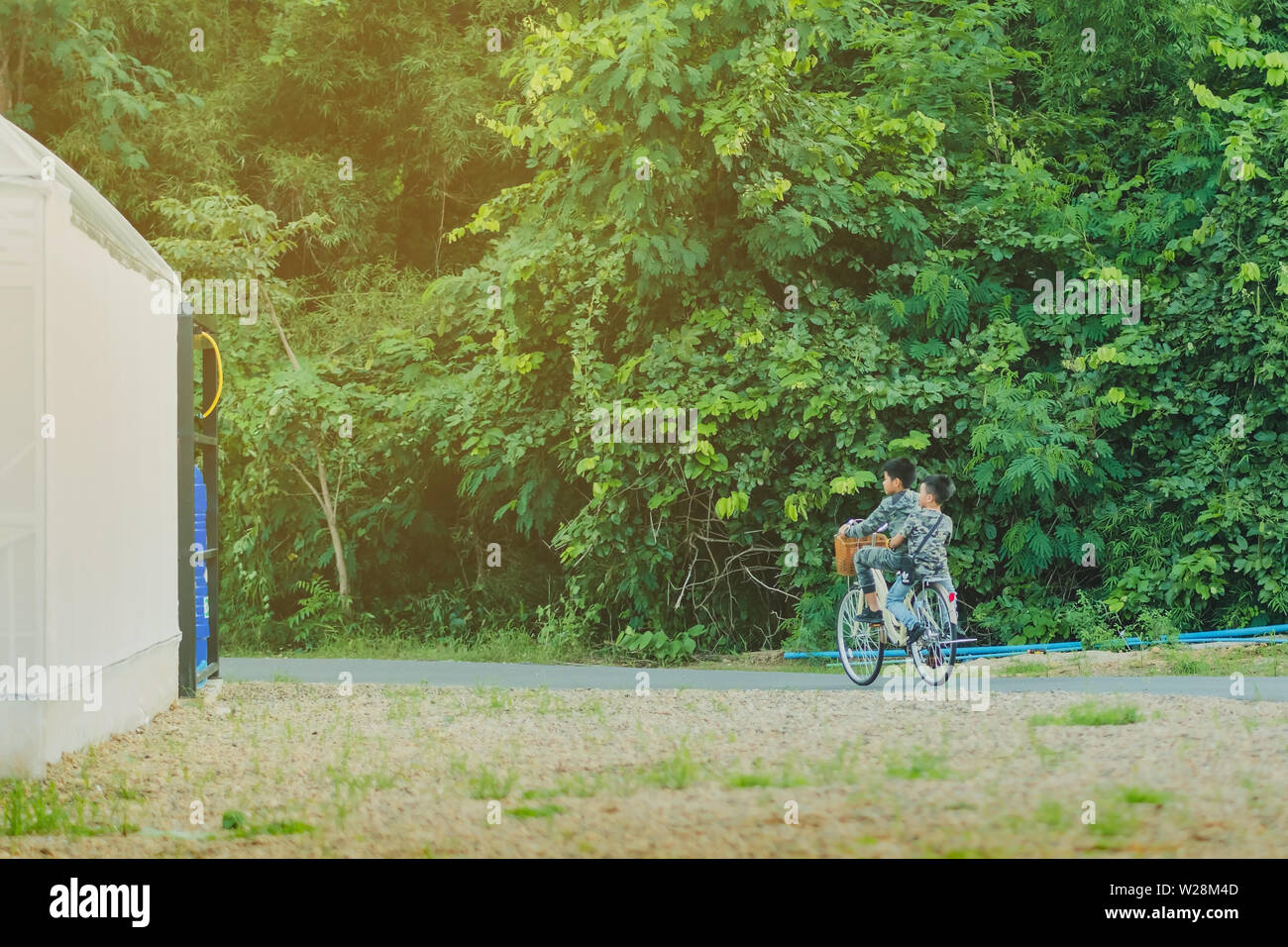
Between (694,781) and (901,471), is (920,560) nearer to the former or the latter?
(901,471)

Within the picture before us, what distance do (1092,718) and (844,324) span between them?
6.94m

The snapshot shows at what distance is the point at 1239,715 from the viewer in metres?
9.11

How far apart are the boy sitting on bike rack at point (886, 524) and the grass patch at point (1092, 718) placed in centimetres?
181

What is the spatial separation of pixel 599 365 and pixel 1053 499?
15.5ft

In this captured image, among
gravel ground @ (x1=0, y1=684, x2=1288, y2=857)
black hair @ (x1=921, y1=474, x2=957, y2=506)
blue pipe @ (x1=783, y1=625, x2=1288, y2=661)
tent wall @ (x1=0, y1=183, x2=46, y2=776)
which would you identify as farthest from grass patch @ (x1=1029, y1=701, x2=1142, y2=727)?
tent wall @ (x1=0, y1=183, x2=46, y2=776)

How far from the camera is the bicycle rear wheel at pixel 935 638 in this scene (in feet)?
34.3

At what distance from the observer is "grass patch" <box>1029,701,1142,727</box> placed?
876cm

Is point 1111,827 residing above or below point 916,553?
below

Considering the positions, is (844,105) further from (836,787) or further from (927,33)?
(836,787)

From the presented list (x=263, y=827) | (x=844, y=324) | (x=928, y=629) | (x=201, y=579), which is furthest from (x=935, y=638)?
(x=201, y=579)

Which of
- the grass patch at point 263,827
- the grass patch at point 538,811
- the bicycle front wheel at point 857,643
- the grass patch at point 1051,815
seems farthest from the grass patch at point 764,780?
the bicycle front wheel at point 857,643

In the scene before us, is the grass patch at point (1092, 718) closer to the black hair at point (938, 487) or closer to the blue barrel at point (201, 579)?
the black hair at point (938, 487)

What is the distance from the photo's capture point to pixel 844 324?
15.0 meters

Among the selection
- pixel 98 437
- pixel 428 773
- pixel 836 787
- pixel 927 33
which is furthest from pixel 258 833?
pixel 927 33
